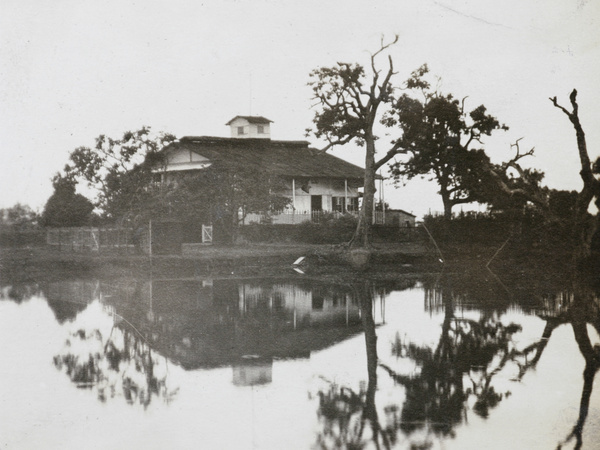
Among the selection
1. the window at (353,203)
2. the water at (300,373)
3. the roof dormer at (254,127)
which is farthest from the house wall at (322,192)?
the water at (300,373)

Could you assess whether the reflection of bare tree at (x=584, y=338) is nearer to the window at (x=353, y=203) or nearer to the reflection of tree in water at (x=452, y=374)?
the reflection of tree in water at (x=452, y=374)

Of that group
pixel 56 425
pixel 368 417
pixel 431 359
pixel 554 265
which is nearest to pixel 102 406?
pixel 56 425

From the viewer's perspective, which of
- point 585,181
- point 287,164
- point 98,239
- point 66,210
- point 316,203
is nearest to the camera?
point 585,181

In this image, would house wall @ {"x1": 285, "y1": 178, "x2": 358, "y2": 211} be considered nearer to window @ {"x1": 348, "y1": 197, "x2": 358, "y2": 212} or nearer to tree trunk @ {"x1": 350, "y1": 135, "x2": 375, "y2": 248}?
window @ {"x1": 348, "y1": 197, "x2": 358, "y2": 212}

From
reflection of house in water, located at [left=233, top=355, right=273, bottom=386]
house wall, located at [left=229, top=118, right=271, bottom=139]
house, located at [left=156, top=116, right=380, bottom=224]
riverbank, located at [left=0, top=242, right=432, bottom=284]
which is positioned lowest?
reflection of house in water, located at [left=233, top=355, right=273, bottom=386]

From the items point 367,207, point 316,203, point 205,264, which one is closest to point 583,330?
point 205,264

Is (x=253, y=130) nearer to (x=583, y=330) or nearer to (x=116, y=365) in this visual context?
(x=583, y=330)

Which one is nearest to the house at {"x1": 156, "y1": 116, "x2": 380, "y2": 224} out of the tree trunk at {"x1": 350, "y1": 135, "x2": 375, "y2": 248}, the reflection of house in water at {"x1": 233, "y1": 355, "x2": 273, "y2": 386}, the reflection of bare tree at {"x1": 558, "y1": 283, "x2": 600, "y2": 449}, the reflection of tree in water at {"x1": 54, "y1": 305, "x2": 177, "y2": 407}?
the tree trunk at {"x1": 350, "y1": 135, "x2": 375, "y2": 248}
